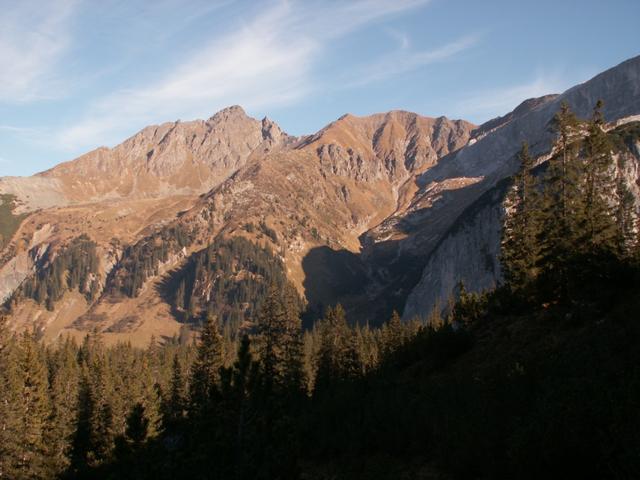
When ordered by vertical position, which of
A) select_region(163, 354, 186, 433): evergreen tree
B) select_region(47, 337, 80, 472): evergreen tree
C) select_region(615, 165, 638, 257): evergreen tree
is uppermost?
select_region(615, 165, 638, 257): evergreen tree

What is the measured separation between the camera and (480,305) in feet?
184

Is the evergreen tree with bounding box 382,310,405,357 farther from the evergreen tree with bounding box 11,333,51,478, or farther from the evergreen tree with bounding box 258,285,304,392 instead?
the evergreen tree with bounding box 11,333,51,478

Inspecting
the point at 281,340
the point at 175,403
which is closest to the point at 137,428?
the point at 281,340

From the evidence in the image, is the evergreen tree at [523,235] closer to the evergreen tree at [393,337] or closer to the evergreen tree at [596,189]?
the evergreen tree at [596,189]

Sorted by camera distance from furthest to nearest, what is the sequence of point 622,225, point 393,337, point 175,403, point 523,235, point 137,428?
point 393,337, point 175,403, point 622,225, point 523,235, point 137,428

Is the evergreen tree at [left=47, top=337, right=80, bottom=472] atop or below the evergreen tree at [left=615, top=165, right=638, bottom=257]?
below

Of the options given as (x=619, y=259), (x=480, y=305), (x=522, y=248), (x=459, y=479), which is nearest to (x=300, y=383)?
(x=480, y=305)

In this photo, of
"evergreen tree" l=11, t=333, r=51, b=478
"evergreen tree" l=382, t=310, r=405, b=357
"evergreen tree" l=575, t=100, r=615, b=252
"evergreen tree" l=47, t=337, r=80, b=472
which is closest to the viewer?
"evergreen tree" l=575, t=100, r=615, b=252

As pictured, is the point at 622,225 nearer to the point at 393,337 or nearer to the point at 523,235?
the point at 523,235

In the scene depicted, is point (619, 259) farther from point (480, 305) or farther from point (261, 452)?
point (480, 305)

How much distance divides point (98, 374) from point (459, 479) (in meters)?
65.7

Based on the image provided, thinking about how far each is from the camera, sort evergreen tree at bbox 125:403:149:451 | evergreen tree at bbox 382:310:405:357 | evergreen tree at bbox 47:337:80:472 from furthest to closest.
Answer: evergreen tree at bbox 382:310:405:357 < evergreen tree at bbox 47:337:80:472 < evergreen tree at bbox 125:403:149:451

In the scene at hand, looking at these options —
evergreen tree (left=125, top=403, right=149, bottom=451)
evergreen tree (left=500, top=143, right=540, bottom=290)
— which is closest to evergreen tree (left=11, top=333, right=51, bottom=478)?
evergreen tree (left=125, top=403, right=149, bottom=451)

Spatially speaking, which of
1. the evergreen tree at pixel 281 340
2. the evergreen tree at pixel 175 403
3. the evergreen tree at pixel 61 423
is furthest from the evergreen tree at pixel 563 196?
the evergreen tree at pixel 175 403
